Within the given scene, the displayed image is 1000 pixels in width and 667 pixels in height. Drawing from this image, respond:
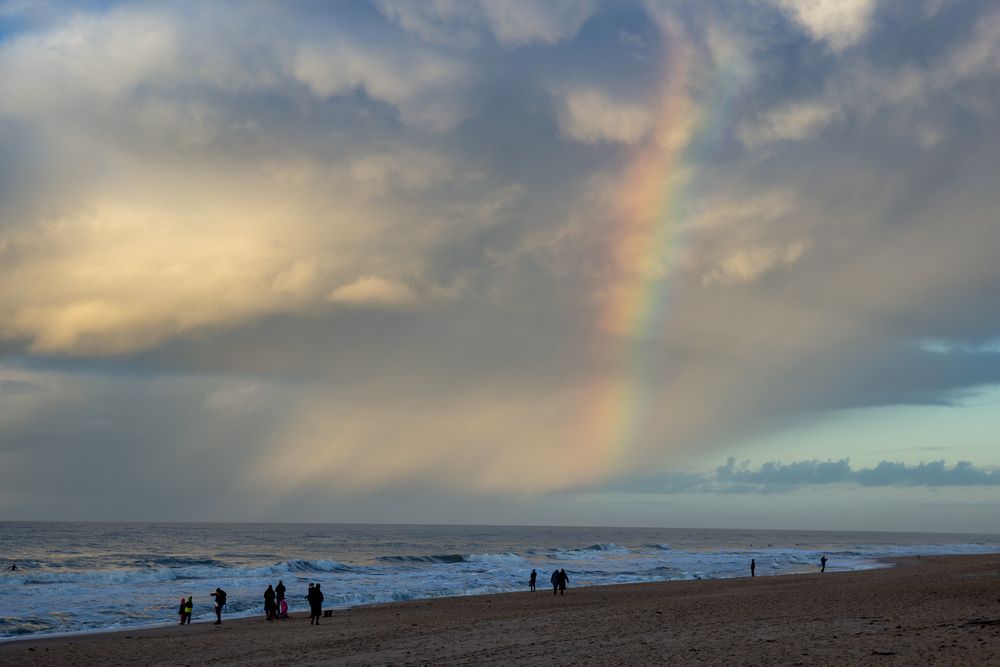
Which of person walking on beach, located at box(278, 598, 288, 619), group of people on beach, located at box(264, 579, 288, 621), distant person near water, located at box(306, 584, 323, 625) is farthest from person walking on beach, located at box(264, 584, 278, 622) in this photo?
distant person near water, located at box(306, 584, 323, 625)

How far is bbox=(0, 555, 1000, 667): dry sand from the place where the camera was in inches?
694

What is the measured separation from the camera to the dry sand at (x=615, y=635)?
17625mm

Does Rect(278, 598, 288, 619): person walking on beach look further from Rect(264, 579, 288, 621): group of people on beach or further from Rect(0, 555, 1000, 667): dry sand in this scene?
Rect(0, 555, 1000, 667): dry sand

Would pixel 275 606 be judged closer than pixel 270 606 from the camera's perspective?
No

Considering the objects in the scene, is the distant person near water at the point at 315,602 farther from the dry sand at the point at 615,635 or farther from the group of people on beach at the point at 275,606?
the group of people on beach at the point at 275,606

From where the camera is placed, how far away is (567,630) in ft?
83.6

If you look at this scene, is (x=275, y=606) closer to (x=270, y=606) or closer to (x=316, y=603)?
(x=270, y=606)

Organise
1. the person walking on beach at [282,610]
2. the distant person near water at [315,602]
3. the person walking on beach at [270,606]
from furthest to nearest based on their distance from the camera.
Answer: the person walking on beach at [282,610] → the person walking on beach at [270,606] → the distant person near water at [315,602]

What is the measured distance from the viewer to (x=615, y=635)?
23250mm

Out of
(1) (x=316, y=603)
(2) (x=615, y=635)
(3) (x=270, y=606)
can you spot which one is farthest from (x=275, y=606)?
(2) (x=615, y=635)

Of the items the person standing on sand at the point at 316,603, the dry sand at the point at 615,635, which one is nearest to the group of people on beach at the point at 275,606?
the dry sand at the point at 615,635

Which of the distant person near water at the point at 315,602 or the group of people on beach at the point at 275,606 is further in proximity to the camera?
the group of people on beach at the point at 275,606

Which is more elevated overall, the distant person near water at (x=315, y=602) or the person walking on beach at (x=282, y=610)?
the distant person near water at (x=315, y=602)

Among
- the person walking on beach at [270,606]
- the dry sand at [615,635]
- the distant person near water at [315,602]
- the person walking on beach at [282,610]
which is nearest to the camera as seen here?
the dry sand at [615,635]
